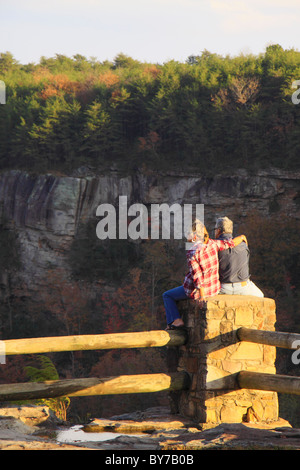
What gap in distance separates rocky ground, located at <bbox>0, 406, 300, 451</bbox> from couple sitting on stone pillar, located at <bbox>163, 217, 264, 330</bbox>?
3.24 feet

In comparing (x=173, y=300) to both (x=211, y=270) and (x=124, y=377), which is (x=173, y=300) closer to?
(x=211, y=270)

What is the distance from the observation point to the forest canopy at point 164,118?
38.3 metres

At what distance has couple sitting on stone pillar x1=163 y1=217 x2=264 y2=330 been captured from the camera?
572 cm

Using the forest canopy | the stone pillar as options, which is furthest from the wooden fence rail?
the forest canopy

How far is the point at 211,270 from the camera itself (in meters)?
5.79

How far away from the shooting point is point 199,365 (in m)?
5.58

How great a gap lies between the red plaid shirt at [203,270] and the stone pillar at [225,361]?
127mm

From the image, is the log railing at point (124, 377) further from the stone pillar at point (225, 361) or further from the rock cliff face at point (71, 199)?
the rock cliff face at point (71, 199)

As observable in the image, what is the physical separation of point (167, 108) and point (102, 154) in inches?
223

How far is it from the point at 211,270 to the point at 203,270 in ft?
0.30

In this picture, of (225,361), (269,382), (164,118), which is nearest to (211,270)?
(225,361)

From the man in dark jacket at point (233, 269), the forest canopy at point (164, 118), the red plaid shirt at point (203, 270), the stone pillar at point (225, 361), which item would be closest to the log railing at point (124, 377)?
the stone pillar at point (225, 361)
